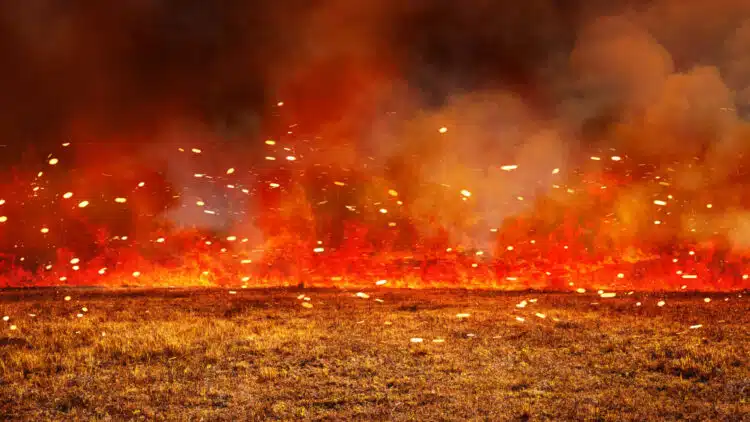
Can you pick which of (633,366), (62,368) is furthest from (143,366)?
(633,366)

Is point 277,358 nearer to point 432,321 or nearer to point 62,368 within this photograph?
point 62,368

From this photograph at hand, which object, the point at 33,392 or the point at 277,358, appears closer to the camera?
the point at 33,392

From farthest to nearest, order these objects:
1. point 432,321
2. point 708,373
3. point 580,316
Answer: point 580,316 → point 432,321 → point 708,373

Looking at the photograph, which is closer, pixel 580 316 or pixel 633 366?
pixel 633 366

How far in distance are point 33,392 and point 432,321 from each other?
1094 centimetres

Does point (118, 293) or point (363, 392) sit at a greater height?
point (118, 293)

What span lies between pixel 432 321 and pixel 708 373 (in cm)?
833

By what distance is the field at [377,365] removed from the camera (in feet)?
30.5

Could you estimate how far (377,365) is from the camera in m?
12.1

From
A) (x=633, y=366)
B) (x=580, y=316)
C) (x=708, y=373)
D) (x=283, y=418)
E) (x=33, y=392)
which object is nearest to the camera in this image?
(x=283, y=418)

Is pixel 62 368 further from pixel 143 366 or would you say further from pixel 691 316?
pixel 691 316

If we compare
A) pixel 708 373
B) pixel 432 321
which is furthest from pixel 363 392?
pixel 432 321

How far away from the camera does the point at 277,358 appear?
41.9 ft

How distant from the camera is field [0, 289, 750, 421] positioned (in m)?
9.30
